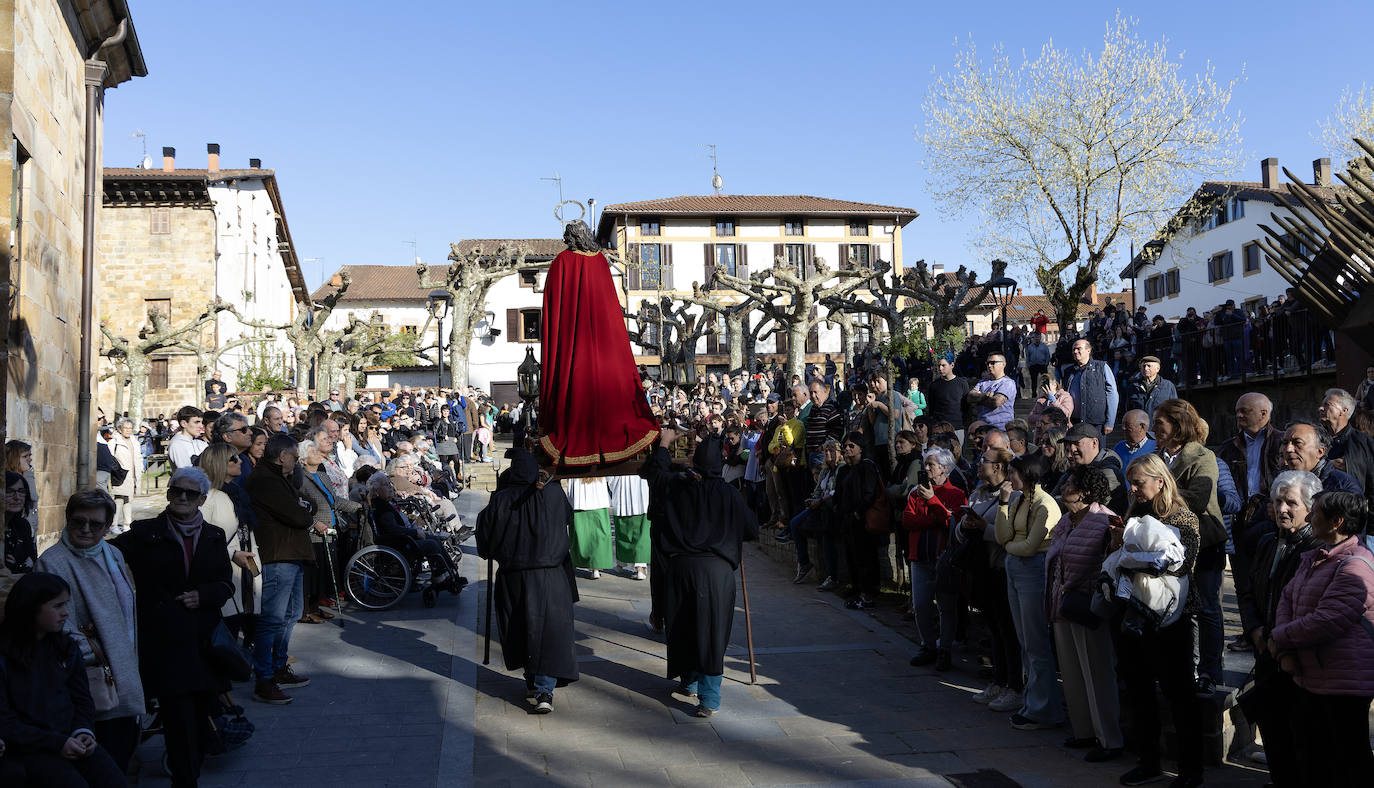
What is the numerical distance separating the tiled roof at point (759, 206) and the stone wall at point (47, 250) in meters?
49.1

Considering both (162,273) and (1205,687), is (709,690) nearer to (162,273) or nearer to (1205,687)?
(1205,687)

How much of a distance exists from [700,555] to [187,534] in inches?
127

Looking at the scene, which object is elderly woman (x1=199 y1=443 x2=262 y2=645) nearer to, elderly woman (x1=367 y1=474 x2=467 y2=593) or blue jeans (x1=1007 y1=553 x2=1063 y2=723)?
elderly woman (x1=367 y1=474 x2=467 y2=593)

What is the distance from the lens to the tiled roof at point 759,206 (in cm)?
5878

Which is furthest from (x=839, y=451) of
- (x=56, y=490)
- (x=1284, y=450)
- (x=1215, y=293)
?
(x=1215, y=293)

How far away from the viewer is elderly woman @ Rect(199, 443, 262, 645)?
271 inches

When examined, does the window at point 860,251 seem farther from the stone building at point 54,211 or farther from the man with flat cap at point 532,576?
the man with flat cap at point 532,576

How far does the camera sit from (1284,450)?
623 cm

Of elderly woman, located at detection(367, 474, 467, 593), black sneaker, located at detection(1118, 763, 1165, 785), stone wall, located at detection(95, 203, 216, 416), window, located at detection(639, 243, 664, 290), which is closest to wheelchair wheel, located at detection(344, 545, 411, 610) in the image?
elderly woman, located at detection(367, 474, 467, 593)

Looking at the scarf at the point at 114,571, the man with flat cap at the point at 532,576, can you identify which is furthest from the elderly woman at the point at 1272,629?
the scarf at the point at 114,571

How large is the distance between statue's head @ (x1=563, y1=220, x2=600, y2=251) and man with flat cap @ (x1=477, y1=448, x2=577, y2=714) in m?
2.30

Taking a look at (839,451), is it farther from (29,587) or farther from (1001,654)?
(29,587)

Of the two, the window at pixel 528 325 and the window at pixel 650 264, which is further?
the window at pixel 528 325

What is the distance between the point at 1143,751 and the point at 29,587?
529 cm
